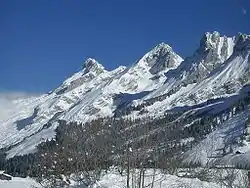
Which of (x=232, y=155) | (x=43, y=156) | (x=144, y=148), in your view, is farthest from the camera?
(x=232, y=155)

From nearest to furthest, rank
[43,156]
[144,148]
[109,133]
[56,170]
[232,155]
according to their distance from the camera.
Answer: [144,148] < [109,133] < [56,170] < [43,156] < [232,155]

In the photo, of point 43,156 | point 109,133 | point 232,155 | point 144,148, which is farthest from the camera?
point 232,155

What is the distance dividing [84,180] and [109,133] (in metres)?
9.72

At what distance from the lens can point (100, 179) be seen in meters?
45.5

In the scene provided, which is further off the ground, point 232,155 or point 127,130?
point 232,155

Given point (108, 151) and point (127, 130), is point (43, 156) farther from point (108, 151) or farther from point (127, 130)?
point (127, 130)

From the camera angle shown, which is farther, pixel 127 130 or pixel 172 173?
pixel 172 173

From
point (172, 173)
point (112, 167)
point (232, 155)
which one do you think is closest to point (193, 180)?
point (172, 173)

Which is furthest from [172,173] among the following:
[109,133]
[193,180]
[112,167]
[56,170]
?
[109,133]

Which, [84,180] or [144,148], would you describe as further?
[84,180]

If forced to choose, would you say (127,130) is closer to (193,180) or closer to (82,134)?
(82,134)

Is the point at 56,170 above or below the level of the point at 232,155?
below

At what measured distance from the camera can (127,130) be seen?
3603 cm

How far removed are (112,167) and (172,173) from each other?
544 cm
